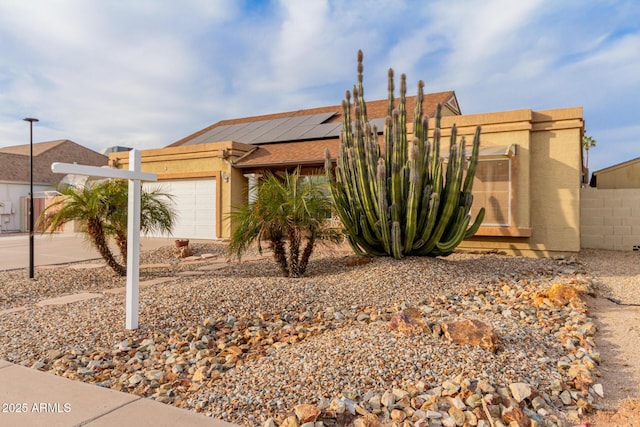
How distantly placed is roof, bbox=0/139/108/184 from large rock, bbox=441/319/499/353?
30065 millimetres

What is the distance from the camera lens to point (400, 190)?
7.58m

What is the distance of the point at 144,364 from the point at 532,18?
10305 millimetres

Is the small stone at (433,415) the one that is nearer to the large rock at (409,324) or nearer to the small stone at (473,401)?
the small stone at (473,401)

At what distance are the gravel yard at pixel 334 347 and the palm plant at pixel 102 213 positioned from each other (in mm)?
1226

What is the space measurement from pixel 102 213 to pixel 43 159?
26.1 meters

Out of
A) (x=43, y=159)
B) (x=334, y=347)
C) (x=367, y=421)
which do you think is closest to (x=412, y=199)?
(x=334, y=347)

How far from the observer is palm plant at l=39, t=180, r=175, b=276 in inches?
308

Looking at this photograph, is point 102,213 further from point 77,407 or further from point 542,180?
point 542,180

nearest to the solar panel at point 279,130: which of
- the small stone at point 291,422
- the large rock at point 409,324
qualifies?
the large rock at point 409,324

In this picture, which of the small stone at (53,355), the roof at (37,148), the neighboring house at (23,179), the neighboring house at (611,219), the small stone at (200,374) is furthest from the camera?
the roof at (37,148)

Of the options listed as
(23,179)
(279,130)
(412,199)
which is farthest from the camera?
(23,179)

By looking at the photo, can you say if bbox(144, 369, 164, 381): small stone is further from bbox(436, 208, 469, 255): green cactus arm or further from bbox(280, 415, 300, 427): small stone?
bbox(436, 208, 469, 255): green cactus arm

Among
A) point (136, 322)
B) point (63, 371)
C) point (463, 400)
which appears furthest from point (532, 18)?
point (63, 371)

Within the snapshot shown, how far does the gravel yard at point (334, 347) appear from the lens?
2.99 m
